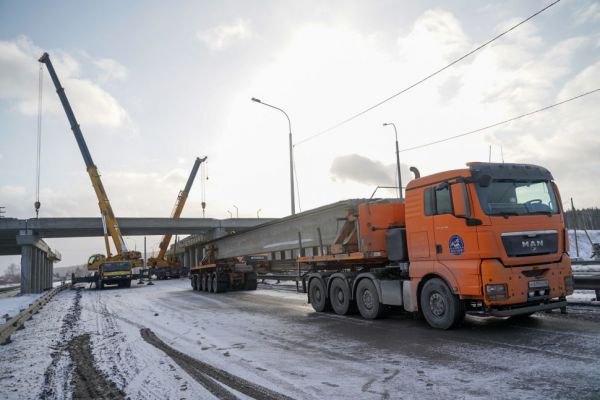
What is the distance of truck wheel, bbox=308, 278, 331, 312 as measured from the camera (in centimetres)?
1180

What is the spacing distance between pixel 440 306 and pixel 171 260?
4434cm

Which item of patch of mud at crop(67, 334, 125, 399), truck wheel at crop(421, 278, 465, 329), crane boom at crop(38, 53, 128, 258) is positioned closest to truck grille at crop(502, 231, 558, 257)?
truck wheel at crop(421, 278, 465, 329)

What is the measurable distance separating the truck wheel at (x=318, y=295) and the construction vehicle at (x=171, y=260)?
36.3 meters

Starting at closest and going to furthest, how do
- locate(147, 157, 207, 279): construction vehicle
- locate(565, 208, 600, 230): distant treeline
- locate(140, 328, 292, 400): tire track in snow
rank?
locate(140, 328, 292, 400): tire track in snow, locate(147, 157, 207, 279): construction vehicle, locate(565, 208, 600, 230): distant treeline

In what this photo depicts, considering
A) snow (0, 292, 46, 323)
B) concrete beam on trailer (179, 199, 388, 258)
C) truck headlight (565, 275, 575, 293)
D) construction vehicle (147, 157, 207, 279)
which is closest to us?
truck headlight (565, 275, 575, 293)

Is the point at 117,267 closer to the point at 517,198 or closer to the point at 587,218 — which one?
the point at 517,198

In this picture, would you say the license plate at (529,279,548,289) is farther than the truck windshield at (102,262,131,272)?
No

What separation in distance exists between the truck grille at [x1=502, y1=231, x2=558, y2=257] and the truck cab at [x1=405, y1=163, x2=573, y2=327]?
18 mm

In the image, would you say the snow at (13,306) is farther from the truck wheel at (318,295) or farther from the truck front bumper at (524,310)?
the truck front bumper at (524,310)

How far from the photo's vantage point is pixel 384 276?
982 cm

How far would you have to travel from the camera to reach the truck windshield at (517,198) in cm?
757

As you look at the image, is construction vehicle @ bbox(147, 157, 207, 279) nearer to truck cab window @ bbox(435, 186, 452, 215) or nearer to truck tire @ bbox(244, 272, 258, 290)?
truck tire @ bbox(244, 272, 258, 290)

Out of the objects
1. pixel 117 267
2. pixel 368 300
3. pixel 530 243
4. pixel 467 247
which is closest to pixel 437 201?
pixel 467 247

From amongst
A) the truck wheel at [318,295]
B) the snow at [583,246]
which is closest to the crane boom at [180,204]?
the truck wheel at [318,295]
